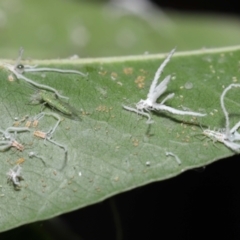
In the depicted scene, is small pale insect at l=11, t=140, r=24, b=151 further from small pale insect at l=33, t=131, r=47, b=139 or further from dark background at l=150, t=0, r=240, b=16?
dark background at l=150, t=0, r=240, b=16

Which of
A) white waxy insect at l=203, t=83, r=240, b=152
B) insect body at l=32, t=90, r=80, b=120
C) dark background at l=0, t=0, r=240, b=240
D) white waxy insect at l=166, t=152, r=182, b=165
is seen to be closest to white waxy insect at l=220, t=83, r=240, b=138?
white waxy insect at l=203, t=83, r=240, b=152

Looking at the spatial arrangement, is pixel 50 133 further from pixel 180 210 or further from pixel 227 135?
pixel 180 210

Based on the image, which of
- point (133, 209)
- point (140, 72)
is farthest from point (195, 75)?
point (133, 209)

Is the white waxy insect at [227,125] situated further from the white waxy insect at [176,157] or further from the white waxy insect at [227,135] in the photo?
the white waxy insect at [176,157]

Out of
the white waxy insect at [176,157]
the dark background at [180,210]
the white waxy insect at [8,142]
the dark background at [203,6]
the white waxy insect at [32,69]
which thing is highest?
the dark background at [203,6]

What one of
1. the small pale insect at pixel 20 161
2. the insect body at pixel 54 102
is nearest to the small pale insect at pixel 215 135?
the insect body at pixel 54 102

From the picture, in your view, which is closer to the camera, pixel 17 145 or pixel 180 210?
pixel 17 145

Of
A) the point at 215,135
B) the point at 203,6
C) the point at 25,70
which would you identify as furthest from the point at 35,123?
the point at 203,6
